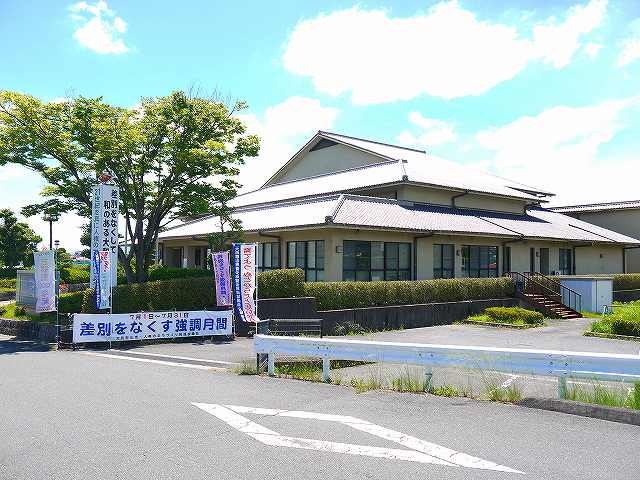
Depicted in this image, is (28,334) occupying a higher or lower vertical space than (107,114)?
lower

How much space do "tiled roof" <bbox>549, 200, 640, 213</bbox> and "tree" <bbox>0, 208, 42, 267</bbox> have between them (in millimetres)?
45711

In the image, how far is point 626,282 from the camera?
3075cm

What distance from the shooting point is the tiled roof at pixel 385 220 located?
20.9 m

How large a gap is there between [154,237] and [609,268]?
96.5ft

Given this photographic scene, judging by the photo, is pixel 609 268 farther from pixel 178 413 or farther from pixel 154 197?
pixel 178 413

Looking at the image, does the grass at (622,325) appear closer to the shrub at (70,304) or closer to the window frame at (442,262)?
the window frame at (442,262)

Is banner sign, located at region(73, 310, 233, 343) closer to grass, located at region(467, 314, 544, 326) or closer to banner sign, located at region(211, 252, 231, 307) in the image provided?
banner sign, located at region(211, 252, 231, 307)

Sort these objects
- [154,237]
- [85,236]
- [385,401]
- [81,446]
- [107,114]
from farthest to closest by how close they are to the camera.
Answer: [85,236]
[154,237]
[107,114]
[385,401]
[81,446]

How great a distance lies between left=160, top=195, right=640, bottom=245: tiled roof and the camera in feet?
68.6

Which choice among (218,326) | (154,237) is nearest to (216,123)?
(154,237)

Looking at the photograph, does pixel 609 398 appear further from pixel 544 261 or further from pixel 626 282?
pixel 626 282

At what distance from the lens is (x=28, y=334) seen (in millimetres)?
17375

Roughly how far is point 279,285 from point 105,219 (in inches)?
234

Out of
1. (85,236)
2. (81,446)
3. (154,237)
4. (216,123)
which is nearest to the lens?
(81,446)
